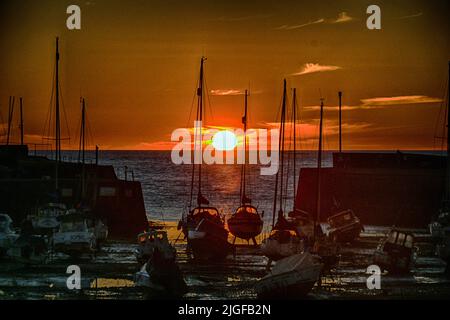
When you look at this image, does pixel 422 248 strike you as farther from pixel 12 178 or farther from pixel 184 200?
pixel 184 200

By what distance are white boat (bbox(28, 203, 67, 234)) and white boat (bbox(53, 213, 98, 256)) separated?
12.3 feet

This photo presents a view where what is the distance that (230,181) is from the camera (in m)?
114

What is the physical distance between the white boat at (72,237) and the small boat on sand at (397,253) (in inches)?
437

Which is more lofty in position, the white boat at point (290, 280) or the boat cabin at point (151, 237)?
the boat cabin at point (151, 237)

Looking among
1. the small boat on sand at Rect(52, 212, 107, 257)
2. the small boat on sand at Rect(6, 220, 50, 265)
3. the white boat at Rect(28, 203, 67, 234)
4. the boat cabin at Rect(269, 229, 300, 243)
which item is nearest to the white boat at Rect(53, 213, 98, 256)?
the small boat on sand at Rect(52, 212, 107, 257)

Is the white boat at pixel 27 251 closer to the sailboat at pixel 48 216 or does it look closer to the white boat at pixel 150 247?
the white boat at pixel 150 247

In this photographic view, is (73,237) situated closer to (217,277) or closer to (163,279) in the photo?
(217,277)

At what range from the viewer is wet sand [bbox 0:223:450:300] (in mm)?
25812

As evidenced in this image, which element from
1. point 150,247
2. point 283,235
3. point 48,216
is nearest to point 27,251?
point 150,247

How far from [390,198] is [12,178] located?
20.1m

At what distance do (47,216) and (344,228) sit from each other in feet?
43.9

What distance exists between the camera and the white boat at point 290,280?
24141mm

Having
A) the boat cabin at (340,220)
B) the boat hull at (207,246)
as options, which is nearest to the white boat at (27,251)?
the boat hull at (207,246)
